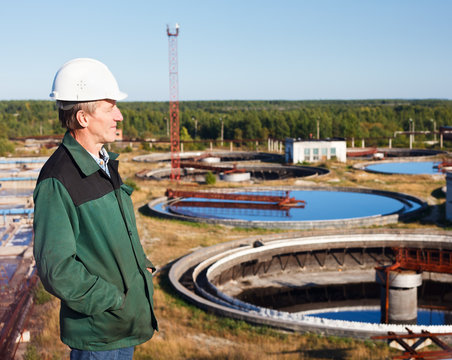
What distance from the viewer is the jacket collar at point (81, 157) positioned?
299 cm

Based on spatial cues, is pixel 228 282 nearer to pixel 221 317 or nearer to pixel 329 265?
pixel 329 265

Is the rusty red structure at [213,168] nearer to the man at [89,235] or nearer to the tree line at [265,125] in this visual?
the tree line at [265,125]

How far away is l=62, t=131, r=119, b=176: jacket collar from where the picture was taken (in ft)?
9.80

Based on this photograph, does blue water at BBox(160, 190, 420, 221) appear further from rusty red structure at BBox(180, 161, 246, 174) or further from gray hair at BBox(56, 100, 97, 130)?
gray hair at BBox(56, 100, 97, 130)

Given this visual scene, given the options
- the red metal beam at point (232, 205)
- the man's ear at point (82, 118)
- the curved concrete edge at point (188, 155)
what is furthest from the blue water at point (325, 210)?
the curved concrete edge at point (188, 155)

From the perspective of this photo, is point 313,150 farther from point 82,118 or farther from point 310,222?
point 82,118

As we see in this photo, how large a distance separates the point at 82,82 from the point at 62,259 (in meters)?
0.94

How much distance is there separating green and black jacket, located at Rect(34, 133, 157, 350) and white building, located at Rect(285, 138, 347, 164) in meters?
55.1

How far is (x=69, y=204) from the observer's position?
2867 millimetres

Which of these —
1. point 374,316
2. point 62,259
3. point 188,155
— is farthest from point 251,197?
point 188,155

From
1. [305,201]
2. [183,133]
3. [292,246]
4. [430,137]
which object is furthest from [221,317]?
[430,137]

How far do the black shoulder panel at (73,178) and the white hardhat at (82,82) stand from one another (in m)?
0.30

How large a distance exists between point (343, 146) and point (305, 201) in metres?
25.9

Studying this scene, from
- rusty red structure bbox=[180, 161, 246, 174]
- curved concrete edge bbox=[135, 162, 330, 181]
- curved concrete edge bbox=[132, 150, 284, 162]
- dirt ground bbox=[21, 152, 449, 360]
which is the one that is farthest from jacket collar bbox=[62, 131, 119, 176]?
curved concrete edge bbox=[132, 150, 284, 162]
